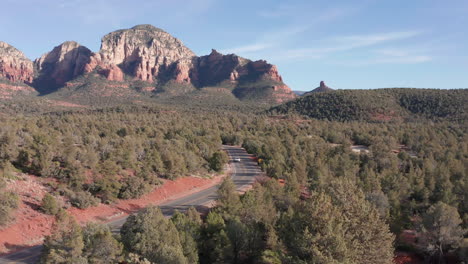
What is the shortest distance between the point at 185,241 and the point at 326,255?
31.5ft

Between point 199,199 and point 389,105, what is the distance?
105 m

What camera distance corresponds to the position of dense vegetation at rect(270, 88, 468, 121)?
104m

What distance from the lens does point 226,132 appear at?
87625 mm

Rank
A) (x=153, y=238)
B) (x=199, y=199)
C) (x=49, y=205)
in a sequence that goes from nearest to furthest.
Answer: (x=153, y=238)
(x=49, y=205)
(x=199, y=199)

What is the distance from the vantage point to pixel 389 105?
114 meters

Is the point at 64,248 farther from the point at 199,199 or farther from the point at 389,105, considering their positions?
the point at 389,105

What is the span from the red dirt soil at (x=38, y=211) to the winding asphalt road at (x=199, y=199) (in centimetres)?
114

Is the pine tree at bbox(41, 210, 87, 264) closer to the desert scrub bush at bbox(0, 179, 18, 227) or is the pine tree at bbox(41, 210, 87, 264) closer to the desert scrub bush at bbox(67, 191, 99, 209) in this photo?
the desert scrub bush at bbox(0, 179, 18, 227)

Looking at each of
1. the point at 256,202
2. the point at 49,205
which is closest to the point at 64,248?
the point at 49,205

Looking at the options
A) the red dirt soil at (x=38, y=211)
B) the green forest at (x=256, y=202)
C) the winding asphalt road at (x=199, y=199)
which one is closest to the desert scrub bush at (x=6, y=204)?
the green forest at (x=256, y=202)

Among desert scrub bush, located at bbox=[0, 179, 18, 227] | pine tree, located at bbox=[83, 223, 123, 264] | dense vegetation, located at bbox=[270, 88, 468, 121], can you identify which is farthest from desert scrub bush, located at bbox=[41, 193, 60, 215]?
dense vegetation, located at bbox=[270, 88, 468, 121]

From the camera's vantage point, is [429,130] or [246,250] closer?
[246,250]

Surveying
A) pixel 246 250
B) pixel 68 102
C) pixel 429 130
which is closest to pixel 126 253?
pixel 246 250

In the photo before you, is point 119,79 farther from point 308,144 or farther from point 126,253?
point 126,253
